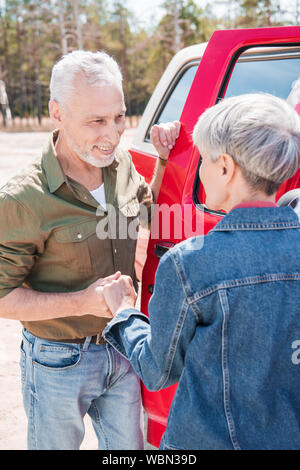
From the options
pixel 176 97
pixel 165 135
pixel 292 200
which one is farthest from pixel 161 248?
pixel 176 97

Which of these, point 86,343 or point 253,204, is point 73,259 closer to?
point 86,343

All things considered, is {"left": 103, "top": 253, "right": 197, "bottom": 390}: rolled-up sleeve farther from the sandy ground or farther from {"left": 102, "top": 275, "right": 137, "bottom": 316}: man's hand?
the sandy ground

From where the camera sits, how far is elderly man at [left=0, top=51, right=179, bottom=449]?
5.81ft

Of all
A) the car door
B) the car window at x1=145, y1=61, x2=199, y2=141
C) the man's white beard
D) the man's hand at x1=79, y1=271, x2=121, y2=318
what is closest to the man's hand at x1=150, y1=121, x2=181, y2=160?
the car door

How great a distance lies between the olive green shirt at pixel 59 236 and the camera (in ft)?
5.70

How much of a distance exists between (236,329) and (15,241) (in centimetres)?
87

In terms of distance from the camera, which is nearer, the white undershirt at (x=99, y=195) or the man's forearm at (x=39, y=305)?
the man's forearm at (x=39, y=305)

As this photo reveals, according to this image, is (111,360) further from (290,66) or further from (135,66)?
(135,66)

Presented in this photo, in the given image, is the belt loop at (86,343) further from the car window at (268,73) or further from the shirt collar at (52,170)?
the car window at (268,73)

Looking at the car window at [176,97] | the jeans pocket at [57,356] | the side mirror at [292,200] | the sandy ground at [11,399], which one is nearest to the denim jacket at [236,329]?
the side mirror at [292,200]

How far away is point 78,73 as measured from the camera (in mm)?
1773

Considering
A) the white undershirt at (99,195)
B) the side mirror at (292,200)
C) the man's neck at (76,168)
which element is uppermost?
the side mirror at (292,200)

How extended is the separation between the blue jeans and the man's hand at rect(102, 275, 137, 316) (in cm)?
30
